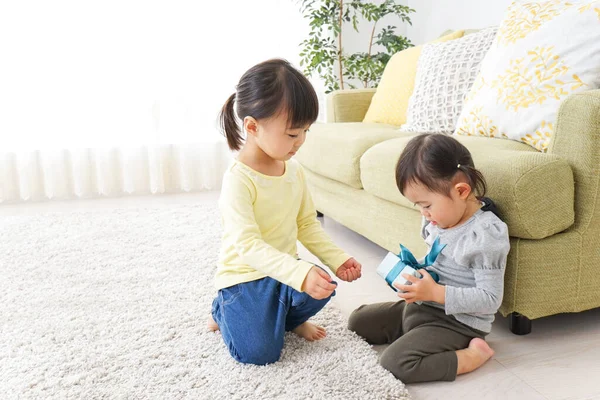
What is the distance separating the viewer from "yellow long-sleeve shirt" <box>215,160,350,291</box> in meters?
1.34

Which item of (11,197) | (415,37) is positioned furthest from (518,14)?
(11,197)

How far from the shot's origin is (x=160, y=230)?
2799 mm

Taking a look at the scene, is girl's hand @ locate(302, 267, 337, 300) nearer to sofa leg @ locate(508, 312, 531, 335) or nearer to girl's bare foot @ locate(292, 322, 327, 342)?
girl's bare foot @ locate(292, 322, 327, 342)

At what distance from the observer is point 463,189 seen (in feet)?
4.53

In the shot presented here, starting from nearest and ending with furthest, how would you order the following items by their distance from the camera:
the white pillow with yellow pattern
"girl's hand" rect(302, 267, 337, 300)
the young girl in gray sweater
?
"girl's hand" rect(302, 267, 337, 300), the young girl in gray sweater, the white pillow with yellow pattern

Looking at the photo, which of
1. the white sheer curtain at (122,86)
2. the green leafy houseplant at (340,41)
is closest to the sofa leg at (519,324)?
the green leafy houseplant at (340,41)

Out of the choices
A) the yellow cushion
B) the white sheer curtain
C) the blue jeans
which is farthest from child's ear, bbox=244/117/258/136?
the white sheer curtain

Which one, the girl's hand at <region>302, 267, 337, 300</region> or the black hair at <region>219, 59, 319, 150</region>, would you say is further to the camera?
the black hair at <region>219, 59, 319, 150</region>

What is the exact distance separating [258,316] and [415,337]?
0.37 meters

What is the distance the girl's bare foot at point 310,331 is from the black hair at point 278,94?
526mm

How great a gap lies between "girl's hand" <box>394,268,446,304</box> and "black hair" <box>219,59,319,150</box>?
1.47ft

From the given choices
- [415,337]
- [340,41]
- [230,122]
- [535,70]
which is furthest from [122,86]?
[415,337]

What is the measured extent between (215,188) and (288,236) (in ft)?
8.05

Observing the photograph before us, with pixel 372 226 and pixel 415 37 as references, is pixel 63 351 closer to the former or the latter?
pixel 372 226
